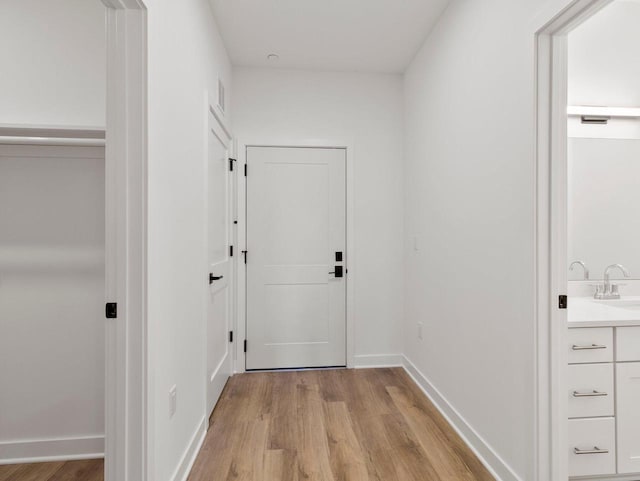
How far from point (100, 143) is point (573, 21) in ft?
7.20

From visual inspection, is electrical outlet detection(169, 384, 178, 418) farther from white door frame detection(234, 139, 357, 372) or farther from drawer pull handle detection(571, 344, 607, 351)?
drawer pull handle detection(571, 344, 607, 351)

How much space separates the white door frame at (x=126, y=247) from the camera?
1343 millimetres

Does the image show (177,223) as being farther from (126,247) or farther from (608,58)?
(608,58)

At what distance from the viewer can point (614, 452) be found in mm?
1721

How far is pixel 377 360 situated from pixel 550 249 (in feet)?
7.35

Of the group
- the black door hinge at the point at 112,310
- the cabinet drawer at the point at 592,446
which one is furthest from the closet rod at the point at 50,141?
the cabinet drawer at the point at 592,446

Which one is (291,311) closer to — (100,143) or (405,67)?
(100,143)

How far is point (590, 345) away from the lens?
5.65 ft

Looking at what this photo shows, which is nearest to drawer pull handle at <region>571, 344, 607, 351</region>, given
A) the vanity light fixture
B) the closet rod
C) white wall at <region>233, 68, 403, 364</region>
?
the vanity light fixture

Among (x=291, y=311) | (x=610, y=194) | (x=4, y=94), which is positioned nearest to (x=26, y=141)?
(x=4, y=94)

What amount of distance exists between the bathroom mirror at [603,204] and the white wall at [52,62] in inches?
113

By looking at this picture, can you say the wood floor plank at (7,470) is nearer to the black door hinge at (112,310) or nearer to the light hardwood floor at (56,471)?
the light hardwood floor at (56,471)

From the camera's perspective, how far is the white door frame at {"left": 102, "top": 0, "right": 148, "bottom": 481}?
52.9 inches

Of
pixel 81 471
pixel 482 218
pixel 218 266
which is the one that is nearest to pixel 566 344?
pixel 482 218
